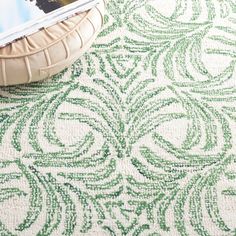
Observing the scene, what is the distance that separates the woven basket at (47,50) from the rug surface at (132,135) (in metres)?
0.09

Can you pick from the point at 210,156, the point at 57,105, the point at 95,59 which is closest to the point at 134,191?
the point at 210,156

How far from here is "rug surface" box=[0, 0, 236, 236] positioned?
1272mm

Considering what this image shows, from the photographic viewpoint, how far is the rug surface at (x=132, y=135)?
1.27 m

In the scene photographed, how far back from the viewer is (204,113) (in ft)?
4.83

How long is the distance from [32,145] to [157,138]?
33 centimetres

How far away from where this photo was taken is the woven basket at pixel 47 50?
4.44ft

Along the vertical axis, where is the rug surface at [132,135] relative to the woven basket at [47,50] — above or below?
below

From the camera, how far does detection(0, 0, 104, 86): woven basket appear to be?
1354 millimetres

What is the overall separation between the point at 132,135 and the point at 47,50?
0.31 metres

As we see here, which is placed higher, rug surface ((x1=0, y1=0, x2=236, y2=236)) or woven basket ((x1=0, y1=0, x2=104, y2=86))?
woven basket ((x1=0, y1=0, x2=104, y2=86))

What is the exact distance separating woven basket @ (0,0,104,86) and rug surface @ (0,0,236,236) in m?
0.09

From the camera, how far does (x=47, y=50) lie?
137 cm

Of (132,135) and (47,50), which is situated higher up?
(47,50)

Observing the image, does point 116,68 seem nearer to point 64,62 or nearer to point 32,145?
point 64,62
